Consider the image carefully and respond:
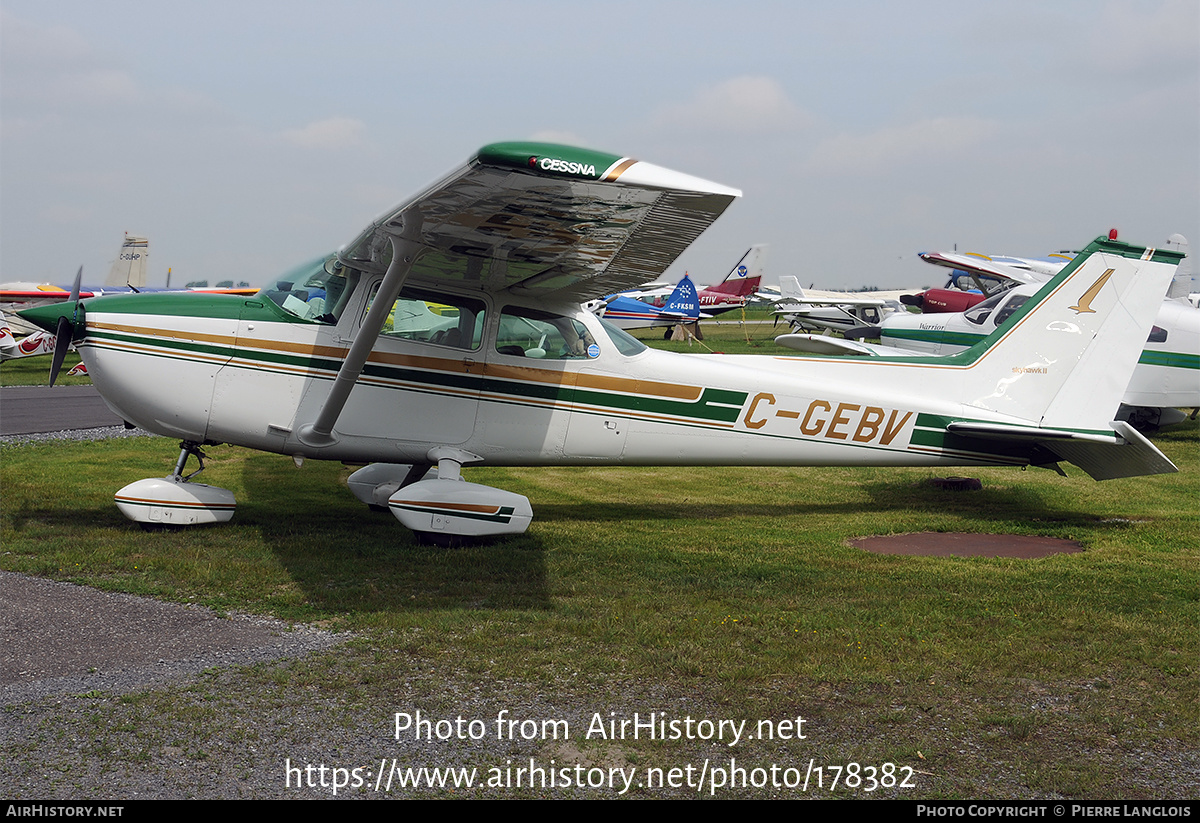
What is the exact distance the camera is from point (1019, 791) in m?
3.36

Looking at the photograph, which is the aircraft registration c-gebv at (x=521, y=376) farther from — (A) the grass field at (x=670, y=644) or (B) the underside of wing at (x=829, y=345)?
(B) the underside of wing at (x=829, y=345)

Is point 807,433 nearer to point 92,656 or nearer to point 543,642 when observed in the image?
point 543,642

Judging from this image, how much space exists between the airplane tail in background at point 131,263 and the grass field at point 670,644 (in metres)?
33.1

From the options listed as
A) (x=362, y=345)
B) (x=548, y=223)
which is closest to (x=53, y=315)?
(x=362, y=345)

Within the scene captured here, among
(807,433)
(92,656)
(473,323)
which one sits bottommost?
(92,656)

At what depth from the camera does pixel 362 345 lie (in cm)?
624

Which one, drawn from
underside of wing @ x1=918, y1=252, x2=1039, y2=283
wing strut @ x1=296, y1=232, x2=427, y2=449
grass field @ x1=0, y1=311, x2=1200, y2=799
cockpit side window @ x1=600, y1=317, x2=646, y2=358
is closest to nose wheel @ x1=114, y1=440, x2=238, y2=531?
grass field @ x1=0, y1=311, x2=1200, y2=799

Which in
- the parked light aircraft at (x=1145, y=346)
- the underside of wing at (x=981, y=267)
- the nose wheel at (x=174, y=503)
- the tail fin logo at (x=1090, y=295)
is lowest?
the nose wheel at (x=174, y=503)

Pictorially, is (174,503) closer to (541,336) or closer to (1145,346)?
(541,336)

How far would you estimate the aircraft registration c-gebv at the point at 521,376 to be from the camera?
6402 mm

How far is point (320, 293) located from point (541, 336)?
1.72 m

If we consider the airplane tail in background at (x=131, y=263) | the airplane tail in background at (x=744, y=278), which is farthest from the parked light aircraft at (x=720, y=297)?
the airplane tail in background at (x=131, y=263)
